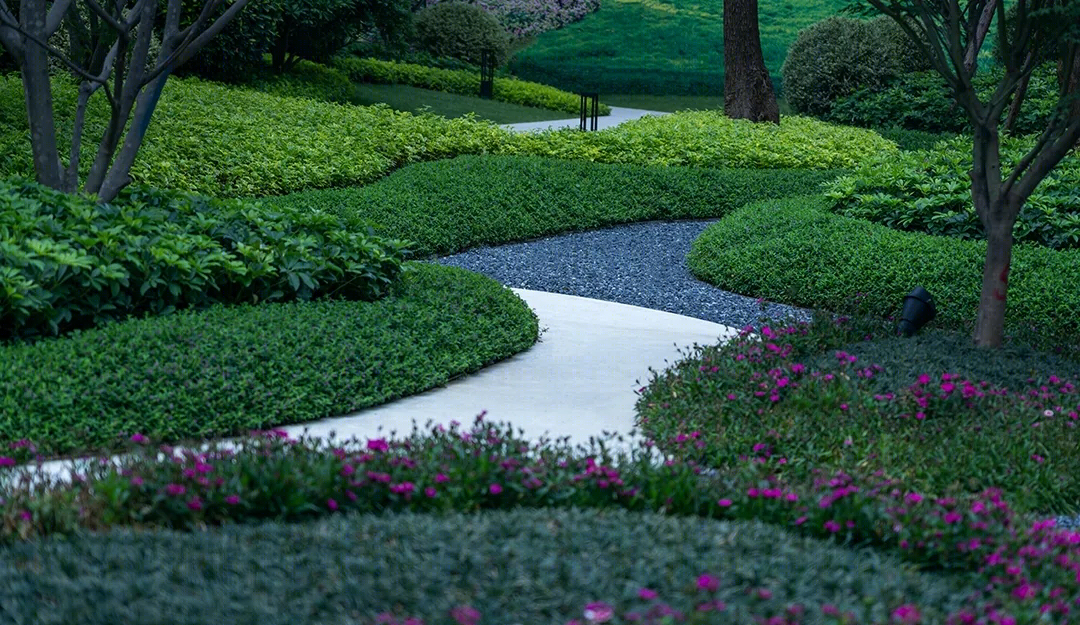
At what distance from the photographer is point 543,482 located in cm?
356

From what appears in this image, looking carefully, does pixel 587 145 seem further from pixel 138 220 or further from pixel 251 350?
pixel 251 350

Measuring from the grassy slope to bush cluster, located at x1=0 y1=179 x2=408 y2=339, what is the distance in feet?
81.6

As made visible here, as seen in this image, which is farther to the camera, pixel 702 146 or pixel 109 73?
pixel 702 146

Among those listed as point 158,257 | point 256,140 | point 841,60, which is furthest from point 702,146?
point 158,257

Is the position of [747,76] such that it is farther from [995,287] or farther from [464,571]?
[464,571]

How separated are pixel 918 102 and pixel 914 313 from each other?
1570 cm

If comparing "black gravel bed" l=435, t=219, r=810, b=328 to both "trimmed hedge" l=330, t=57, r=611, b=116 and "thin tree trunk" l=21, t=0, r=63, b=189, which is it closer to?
"thin tree trunk" l=21, t=0, r=63, b=189

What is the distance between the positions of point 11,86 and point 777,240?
30.5 ft

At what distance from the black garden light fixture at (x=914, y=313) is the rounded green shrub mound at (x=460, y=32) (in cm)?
2081

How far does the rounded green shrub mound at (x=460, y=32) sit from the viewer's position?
2659 centimetres

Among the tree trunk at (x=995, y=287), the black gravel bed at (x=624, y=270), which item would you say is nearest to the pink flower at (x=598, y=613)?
the tree trunk at (x=995, y=287)

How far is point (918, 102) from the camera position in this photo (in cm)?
2100

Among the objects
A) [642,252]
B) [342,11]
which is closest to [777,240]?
[642,252]

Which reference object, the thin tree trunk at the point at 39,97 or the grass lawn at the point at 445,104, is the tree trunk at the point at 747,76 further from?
the thin tree trunk at the point at 39,97
